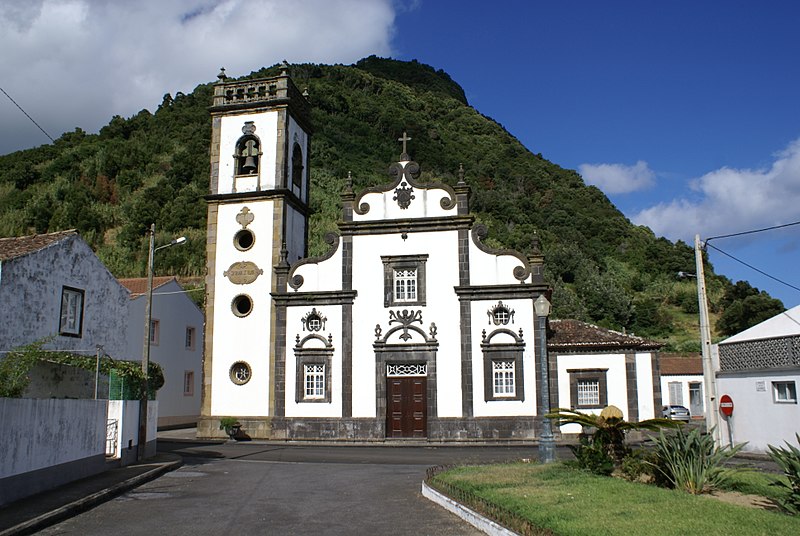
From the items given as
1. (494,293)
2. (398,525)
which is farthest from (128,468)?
(494,293)

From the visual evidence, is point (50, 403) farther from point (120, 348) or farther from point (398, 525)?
point (120, 348)

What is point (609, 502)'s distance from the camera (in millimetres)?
9609

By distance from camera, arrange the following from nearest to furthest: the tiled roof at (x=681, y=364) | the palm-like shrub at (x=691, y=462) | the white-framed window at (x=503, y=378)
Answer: the palm-like shrub at (x=691, y=462), the white-framed window at (x=503, y=378), the tiled roof at (x=681, y=364)

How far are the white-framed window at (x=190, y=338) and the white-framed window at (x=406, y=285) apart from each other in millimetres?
16781

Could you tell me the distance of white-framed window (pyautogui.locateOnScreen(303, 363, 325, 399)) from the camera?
86.6 feet

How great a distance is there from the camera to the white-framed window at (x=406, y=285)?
26.5 m

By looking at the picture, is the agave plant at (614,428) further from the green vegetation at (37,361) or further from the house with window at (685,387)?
the house with window at (685,387)

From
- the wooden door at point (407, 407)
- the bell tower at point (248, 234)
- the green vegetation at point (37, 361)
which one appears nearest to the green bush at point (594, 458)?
the green vegetation at point (37, 361)

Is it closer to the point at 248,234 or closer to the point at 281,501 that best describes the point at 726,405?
the point at 281,501

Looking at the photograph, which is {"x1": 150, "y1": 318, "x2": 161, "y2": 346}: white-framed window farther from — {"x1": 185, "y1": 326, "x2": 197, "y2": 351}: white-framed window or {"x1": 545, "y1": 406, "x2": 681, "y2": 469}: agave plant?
{"x1": 545, "y1": 406, "x2": 681, "y2": 469}: agave plant

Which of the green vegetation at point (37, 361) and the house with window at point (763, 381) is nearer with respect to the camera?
the green vegetation at point (37, 361)

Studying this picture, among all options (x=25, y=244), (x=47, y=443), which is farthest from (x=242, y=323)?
(x=47, y=443)

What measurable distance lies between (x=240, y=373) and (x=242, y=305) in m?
2.57

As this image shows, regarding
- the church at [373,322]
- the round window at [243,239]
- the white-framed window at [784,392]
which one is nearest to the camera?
the white-framed window at [784,392]
